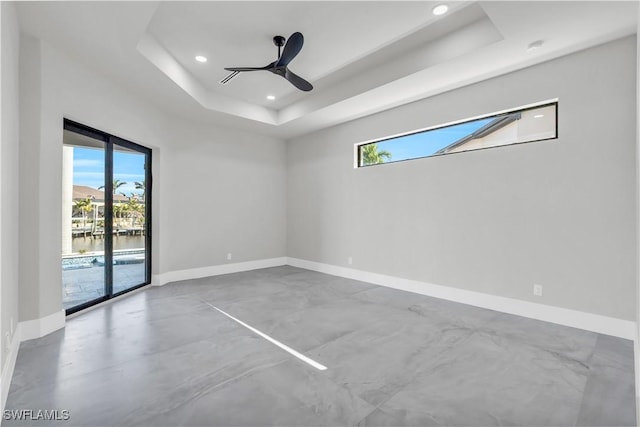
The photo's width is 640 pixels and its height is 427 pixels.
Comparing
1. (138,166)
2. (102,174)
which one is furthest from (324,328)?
(138,166)

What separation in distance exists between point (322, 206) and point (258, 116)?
211 cm

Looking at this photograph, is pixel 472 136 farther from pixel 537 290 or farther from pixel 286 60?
pixel 286 60

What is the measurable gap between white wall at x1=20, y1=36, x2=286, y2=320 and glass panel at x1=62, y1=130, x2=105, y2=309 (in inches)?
15.7

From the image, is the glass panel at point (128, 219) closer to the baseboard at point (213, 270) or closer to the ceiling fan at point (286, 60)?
the baseboard at point (213, 270)

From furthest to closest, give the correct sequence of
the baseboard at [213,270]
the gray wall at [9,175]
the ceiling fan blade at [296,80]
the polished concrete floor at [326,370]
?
the baseboard at [213,270]
the ceiling fan blade at [296,80]
the gray wall at [9,175]
the polished concrete floor at [326,370]

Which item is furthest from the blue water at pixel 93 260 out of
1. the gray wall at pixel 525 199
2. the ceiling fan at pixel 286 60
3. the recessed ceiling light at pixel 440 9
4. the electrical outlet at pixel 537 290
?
the electrical outlet at pixel 537 290

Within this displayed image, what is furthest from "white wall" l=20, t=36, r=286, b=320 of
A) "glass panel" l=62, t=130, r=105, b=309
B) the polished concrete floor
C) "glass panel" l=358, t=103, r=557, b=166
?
"glass panel" l=358, t=103, r=557, b=166

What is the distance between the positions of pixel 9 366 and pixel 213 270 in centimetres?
371

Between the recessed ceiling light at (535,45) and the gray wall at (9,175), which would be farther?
the recessed ceiling light at (535,45)

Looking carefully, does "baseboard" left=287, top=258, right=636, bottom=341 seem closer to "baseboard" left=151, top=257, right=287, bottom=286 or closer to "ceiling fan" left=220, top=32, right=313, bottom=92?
"baseboard" left=151, top=257, right=287, bottom=286

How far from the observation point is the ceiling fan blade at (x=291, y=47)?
2959mm

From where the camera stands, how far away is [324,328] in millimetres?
3332

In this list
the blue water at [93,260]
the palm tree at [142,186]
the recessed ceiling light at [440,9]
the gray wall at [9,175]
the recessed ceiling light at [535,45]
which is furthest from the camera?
the palm tree at [142,186]

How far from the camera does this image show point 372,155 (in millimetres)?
5547
